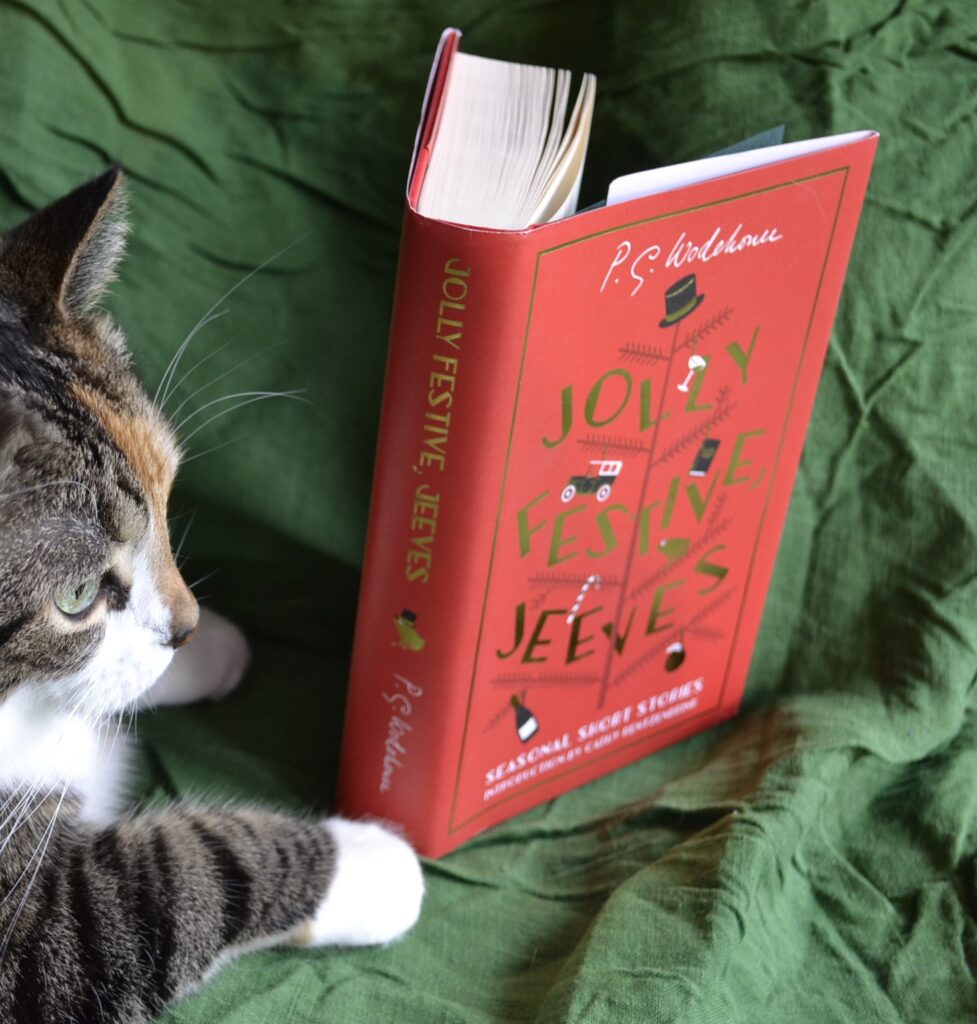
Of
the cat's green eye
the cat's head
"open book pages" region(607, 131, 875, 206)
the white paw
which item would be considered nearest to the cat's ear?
the cat's head

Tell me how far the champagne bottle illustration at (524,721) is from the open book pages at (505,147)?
1.09ft

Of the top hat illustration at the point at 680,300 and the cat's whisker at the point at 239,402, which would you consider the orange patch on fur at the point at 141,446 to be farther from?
the top hat illustration at the point at 680,300

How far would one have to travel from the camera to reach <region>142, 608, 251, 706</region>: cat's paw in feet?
3.12

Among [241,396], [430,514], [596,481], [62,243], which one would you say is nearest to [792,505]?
[596,481]

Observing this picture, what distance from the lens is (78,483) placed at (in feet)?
2.10

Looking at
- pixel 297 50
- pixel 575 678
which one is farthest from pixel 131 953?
pixel 297 50

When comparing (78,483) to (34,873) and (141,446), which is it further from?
(34,873)

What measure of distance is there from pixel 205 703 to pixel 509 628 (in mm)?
314

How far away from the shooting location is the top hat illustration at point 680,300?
28.7 inches

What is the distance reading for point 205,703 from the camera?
38.4 inches

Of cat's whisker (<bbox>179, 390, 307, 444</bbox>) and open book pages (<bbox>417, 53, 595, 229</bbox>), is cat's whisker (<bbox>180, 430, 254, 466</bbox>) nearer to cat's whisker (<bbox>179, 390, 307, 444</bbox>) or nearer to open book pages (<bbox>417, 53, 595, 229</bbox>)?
cat's whisker (<bbox>179, 390, 307, 444</bbox>)

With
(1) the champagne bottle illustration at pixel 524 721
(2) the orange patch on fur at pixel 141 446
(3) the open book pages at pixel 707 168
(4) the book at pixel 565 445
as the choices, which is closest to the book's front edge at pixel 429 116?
Answer: (4) the book at pixel 565 445

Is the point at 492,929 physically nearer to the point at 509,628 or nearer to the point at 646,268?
the point at 509,628

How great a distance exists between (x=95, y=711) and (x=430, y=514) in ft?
0.76
